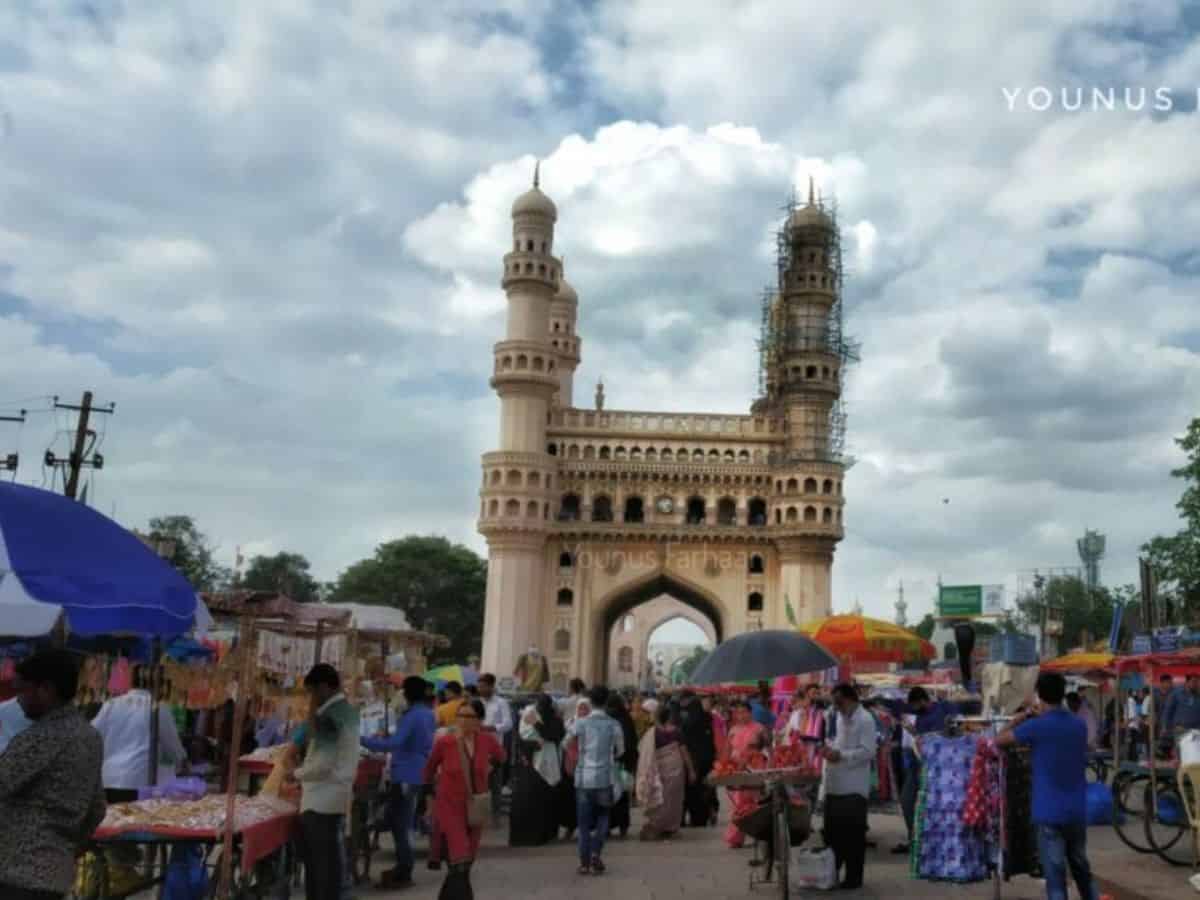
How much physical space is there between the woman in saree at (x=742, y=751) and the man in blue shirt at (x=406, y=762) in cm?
251

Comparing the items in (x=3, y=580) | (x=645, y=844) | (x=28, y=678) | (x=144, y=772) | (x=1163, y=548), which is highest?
(x=1163, y=548)

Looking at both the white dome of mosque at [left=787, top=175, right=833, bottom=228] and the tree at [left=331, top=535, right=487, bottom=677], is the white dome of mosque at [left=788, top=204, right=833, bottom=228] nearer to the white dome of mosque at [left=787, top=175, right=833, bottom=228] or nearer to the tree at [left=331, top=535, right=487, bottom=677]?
the white dome of mosque at [left=787, top=175, right=833, bottom=228]

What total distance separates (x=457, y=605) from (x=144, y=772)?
5808cm

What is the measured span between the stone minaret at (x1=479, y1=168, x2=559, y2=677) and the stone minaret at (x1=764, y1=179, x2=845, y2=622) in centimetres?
892

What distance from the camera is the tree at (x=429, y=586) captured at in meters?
64.6

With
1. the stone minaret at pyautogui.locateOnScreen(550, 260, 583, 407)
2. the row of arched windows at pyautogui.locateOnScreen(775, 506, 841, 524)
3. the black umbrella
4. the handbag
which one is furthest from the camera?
the stone minaret at pyautogui.locateOnScreen(550, 260, 583, 407)

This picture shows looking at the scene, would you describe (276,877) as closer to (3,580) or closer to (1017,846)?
(3,580)

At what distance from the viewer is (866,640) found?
13.5m

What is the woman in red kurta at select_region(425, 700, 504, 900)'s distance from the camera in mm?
7234

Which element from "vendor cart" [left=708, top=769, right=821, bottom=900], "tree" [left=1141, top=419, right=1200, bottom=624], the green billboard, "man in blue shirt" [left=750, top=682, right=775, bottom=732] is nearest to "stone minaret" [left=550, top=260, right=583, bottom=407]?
the green billboard

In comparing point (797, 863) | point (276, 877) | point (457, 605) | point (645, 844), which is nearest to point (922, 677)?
point (645, 844)

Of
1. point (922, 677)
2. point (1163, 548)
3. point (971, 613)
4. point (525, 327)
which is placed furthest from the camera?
point (971, 613)

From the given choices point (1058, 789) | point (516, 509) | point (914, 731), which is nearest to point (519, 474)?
point (516, 509)

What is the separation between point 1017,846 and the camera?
7.93 metres
